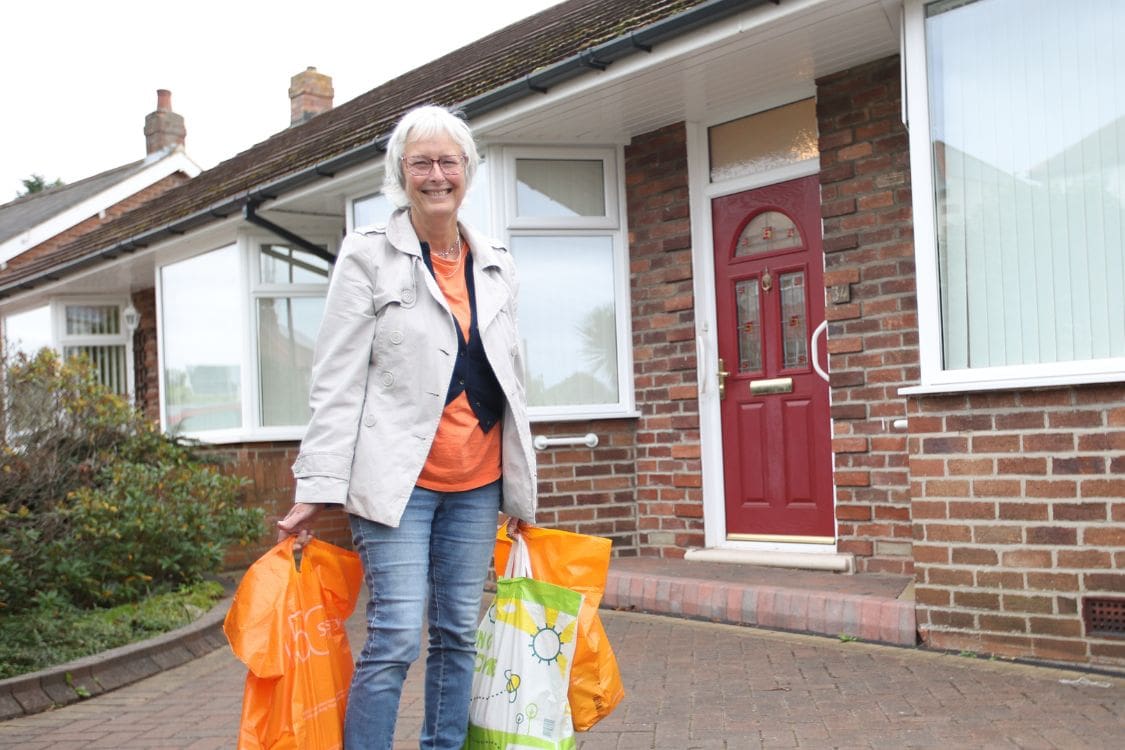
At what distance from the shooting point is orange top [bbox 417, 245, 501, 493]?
2.75m

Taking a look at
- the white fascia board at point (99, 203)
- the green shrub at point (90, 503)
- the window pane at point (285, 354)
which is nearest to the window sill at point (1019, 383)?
the green shrub at point (90, 503)

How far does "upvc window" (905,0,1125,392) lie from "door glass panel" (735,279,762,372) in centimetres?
188

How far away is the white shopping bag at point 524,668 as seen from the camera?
2.91 meters

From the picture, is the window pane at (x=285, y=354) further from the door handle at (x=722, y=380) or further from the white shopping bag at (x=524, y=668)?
the white shopping bag at (x=524, y=668)

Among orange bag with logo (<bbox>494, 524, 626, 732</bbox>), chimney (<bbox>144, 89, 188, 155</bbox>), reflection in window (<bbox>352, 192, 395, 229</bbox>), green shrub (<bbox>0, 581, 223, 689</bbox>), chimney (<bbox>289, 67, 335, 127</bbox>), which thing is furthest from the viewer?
chimney (<bbox>144, 89, 188, 155</bbox>)

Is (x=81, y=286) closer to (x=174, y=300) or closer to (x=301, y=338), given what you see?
(x=174, y=300)

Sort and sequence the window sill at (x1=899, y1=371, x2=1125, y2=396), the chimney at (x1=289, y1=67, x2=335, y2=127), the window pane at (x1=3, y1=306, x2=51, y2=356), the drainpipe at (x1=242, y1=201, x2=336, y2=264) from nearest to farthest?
the window sill at (x1=899, y1=371, x2=1125, y2=396), the drainpipe at (x1=242, y1=201, x2=336, y2=264), the window pane at (x1=3, y1=306, x2=51, y2=356), the chimney at (x1=289, y1=67, x2=335, y2=127)

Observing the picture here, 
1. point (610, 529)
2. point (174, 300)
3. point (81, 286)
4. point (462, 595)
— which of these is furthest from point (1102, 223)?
point (81, 286)

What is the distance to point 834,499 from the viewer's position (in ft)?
20.6

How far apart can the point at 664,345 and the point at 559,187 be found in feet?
4.15

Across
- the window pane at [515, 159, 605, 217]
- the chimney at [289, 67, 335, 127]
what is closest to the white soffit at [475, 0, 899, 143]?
the window pane at [515, 159, 605, 217]

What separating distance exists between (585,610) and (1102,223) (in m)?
2.81

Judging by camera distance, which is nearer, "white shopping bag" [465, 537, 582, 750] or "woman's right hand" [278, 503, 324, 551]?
"woman's right hand" [278, 503, 324, 551]

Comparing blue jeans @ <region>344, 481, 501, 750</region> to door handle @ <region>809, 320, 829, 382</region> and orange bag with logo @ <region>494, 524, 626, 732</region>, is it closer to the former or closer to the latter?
orange bag with logo @ <region>494, 524, 626, 732</region>
